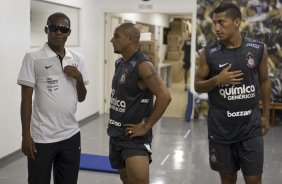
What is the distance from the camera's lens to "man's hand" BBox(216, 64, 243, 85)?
248 centimetres

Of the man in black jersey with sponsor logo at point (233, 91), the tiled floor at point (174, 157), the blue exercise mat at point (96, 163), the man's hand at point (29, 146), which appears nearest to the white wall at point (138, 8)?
the tiled floor at point (174, 157)

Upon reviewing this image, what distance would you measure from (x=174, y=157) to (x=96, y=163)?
41.1 inches

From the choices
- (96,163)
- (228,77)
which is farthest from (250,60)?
(96,163)

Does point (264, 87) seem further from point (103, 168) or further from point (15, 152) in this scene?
point (15, 152)

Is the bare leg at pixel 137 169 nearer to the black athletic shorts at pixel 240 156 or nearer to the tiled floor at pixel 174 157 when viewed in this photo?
the black athletic shorts at pixel 240 156

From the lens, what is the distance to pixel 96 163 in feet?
14.7

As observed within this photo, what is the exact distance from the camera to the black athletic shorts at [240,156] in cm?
259

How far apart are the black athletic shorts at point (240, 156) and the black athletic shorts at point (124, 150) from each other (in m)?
0.49

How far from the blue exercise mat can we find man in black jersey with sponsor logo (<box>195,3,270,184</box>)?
72.6 inches

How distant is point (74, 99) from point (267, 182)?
8.15ft

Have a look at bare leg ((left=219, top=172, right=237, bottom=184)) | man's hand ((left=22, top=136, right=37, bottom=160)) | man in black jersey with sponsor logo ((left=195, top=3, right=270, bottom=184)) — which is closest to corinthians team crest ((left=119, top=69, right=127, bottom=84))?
man in black jersey with sponsor logo ((left=195, top=3, right=270, bottom=184))

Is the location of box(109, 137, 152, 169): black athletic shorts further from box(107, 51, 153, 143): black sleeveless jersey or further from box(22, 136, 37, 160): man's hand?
box(22, 136, 37, 160): man's hand

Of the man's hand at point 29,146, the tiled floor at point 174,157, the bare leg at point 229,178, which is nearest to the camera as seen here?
the man's hand at point 29,146

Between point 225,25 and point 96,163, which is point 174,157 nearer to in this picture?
point 96,163
